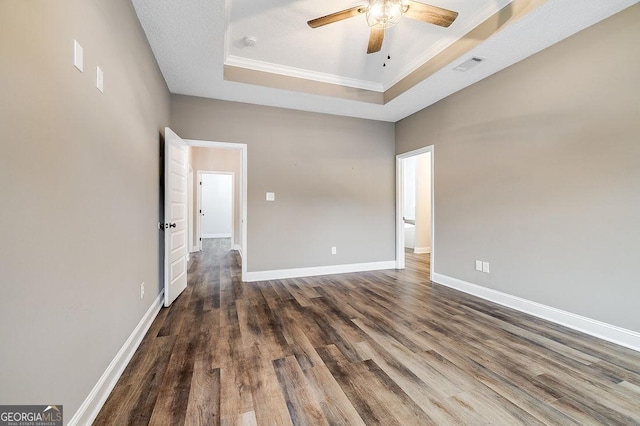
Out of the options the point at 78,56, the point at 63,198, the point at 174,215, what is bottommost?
the point at 174,215

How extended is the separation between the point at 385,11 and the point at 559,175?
7.39 ft

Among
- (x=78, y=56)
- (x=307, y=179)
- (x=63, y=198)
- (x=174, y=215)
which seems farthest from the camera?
(x=307, y=179)

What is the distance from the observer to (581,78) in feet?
7.70

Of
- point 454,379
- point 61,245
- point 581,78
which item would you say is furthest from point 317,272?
point 581,78

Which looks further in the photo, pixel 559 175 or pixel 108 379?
pixel 559 175

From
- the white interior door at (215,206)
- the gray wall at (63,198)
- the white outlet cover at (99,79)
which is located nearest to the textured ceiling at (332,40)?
the gray wall at (63,198)

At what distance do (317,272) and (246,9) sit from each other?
3520 mm

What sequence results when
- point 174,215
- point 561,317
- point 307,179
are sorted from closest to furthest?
point 561,317 → point 174,215 → point 307,179

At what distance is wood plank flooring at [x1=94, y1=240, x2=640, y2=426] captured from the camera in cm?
142

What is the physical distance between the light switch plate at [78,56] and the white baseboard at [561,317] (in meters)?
4.09

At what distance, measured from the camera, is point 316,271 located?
14.1 ft

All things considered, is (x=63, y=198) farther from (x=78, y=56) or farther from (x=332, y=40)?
(x=332, y=40)

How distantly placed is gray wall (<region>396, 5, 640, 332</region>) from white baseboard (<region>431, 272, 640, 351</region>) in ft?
0.21

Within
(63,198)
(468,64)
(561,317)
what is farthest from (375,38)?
(561,317)
